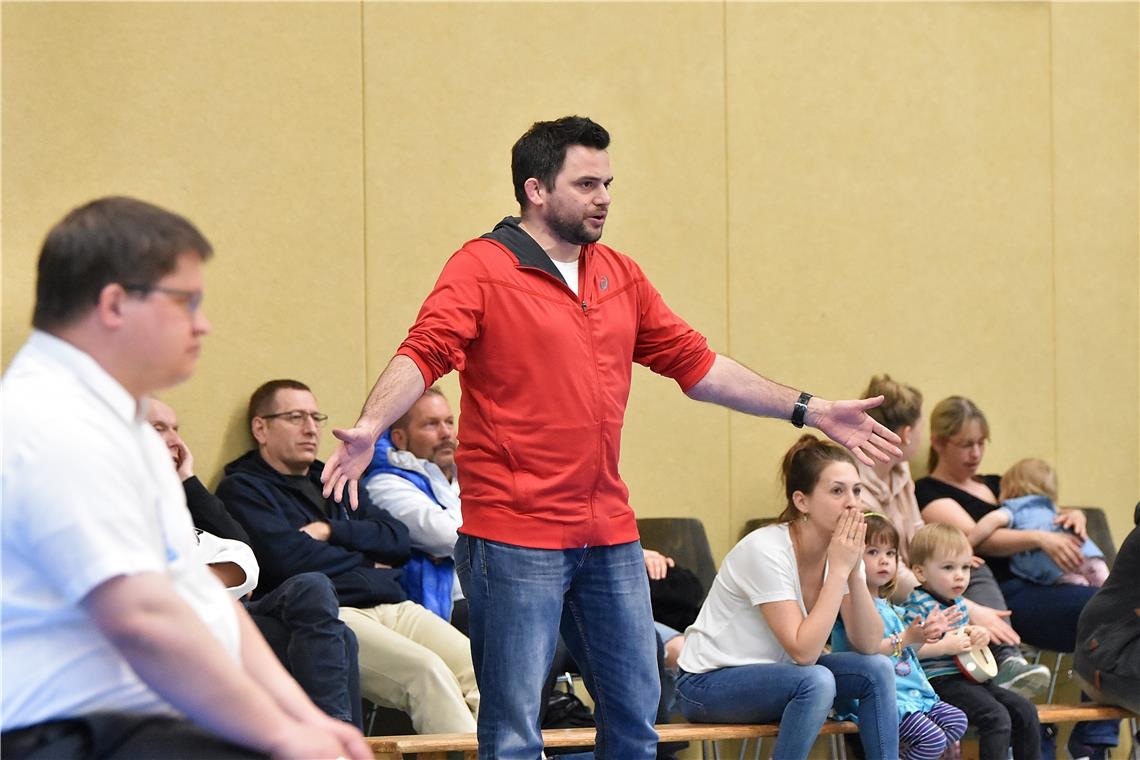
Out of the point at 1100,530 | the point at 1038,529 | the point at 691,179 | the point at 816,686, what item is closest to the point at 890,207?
the point at 691,179

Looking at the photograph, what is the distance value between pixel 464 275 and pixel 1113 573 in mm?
2471

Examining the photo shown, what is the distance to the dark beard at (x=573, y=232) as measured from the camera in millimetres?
3062

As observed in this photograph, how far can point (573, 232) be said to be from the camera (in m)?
3.07

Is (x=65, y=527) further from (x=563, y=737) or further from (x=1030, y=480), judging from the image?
(x=1030, y=480)

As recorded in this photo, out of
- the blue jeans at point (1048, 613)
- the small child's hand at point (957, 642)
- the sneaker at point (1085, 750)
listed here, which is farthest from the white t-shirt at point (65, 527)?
the blue jeans at point (1048, 613)

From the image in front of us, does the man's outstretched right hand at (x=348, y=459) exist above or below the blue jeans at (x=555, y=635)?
above

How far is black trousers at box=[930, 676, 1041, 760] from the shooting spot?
4.21m

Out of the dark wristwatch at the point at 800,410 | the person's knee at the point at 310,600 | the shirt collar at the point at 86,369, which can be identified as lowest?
the person's knee at the point at 310,600

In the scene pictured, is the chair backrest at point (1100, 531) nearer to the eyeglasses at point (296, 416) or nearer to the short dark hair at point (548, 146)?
the eyeglasses at point (296, 416)

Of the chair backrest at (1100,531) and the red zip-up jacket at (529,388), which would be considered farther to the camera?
the chair backrest at (1100,531)

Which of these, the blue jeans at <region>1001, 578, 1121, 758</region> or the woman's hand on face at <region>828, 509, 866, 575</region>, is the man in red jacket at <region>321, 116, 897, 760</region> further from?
the blue jeans at <region>1001, 578, 1121, 758</region>

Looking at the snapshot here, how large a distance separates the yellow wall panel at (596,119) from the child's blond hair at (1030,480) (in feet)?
3.75

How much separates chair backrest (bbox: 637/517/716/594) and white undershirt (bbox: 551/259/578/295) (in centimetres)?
210

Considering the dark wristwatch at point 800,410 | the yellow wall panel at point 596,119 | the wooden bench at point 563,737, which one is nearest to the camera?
the dark wristwatch at point 800,410
